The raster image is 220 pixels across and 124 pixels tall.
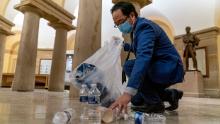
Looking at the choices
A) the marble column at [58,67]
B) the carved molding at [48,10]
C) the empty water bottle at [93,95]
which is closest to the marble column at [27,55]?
the carved molding at [48,10]

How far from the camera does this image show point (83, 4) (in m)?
5.18

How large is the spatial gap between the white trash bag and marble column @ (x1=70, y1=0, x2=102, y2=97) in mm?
2117

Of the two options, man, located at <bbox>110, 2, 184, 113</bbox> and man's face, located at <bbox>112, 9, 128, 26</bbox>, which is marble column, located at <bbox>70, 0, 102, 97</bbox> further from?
man's face, located at <bbox>112, 9, 128, 26</bbox>

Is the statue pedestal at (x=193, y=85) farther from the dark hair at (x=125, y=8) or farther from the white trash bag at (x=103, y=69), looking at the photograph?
the dark hair at (x=125, y=8)

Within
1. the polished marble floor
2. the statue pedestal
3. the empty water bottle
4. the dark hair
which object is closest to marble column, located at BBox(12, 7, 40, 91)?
the polished marble floor

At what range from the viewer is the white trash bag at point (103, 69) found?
2.73 m

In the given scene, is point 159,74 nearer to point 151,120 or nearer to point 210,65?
point 151,120

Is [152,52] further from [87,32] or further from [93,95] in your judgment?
[87,32]

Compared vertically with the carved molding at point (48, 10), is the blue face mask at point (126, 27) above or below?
below

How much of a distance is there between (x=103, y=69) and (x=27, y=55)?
6.21 meters

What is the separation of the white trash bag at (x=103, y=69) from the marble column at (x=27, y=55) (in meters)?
5.77

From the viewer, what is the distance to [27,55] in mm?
8227

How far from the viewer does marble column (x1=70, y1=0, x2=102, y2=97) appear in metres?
4.92

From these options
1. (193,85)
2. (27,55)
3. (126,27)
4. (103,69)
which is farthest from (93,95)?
(193,85)
